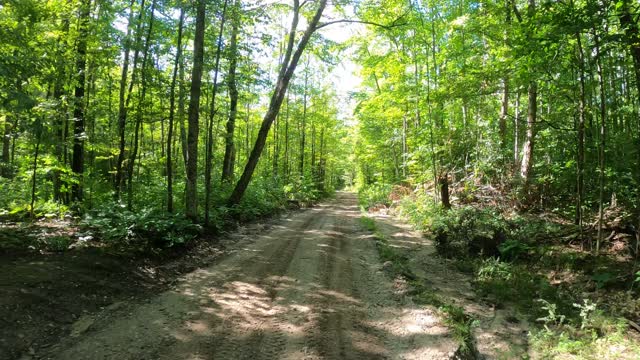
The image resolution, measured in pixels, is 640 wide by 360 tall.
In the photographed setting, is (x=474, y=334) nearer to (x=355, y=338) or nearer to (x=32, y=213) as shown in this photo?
(x=355, y=338)

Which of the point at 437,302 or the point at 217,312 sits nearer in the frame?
the point at 217,312

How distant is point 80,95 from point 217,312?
902 cm

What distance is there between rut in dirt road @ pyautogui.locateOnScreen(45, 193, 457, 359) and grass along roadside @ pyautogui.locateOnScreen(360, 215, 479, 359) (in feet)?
0.53

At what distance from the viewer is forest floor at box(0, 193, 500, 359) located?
13.8 ft

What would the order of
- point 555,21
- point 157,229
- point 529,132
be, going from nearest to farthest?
point 555,21, point 157,229, point 529,132

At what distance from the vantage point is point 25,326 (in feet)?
14.0

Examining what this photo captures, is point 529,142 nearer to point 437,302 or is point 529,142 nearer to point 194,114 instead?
point 437,302

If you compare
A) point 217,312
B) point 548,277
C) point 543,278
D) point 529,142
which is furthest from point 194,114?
point 529,142

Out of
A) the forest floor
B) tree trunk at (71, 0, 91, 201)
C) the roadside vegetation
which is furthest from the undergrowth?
tree trunk at (71, 0, 91, 201)

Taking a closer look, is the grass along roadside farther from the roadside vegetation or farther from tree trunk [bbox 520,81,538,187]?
tree trunk [bbox 520,81,538,187]

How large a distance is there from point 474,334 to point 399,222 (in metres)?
9.83

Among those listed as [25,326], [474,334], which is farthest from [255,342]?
[474,334]

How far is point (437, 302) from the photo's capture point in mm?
5965

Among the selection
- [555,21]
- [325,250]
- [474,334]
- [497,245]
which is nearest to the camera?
[474,334]
